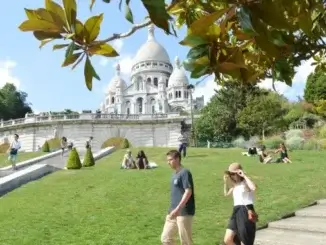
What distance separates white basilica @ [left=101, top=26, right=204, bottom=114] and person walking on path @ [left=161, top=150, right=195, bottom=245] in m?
73.3

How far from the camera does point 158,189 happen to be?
11.9m

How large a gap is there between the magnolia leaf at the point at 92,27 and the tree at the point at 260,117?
3506cm

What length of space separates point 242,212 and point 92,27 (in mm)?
4382

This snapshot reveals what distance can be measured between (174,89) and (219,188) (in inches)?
2770

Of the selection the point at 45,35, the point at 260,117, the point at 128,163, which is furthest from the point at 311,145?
the point at 45,35

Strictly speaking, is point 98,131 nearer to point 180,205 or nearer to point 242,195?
point 180,205

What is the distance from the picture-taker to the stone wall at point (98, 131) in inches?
1610

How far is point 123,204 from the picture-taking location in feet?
32.9

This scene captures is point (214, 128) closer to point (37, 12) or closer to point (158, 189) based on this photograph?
point (158, 189)

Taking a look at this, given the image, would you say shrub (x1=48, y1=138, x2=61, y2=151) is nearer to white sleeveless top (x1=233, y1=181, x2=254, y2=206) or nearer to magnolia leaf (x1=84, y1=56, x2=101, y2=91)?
white sleeveless top (x1=233, y1=181, x2=254, y2=206)

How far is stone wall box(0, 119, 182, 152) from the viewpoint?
4091 centimetres

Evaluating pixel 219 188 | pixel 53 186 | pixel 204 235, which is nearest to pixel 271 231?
pixel 204 235

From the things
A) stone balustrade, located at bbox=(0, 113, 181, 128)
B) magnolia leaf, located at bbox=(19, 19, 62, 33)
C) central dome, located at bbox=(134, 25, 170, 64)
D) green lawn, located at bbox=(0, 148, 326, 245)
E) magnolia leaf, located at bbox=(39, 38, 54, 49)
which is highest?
central dome, located at bbox=(134, 25, 170, 64)

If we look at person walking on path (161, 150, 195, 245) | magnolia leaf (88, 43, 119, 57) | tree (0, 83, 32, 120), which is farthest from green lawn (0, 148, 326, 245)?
tree (0, 83, 32, 120)
